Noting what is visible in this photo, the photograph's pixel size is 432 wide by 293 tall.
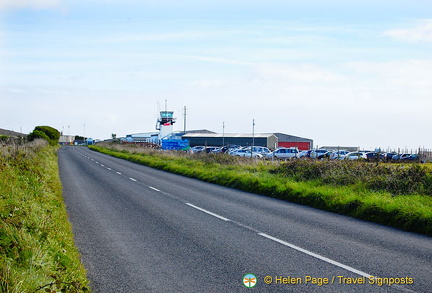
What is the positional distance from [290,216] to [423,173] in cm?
556

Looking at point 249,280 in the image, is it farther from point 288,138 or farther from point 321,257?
point 288,138

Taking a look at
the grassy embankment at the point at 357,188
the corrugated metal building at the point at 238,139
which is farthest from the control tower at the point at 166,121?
the grassy embankment at the point at 357,188

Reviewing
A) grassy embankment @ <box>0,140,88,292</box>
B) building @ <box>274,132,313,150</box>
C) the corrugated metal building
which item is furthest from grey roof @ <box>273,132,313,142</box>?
grassy embankment @ <box>0,140,88,292</box>

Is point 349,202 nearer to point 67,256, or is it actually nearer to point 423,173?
point 423,173

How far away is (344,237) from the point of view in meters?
8.57

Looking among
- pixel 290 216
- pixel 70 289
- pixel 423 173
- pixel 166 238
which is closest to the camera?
pixel 70 289

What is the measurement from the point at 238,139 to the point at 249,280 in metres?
86.8

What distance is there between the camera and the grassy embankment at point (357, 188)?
10430 millimetres

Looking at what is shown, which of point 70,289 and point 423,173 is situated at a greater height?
point 423,173

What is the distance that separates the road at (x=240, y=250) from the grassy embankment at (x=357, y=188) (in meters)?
0.62

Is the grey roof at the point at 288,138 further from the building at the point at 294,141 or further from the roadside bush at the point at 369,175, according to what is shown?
the roadside bush at the point at 369,175

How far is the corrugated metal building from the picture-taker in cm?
8538

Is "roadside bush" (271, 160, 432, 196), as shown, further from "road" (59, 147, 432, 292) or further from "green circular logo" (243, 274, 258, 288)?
"green circular logo" (243, 274, 258, 288)

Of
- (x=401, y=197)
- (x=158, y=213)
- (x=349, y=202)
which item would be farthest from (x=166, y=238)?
(x=401, y=197)
